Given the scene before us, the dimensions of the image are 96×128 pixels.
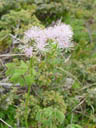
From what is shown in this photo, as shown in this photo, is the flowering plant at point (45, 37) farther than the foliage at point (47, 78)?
No

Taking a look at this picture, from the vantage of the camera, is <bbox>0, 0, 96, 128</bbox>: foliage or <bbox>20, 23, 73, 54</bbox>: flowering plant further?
<bbox>0, 0, 96, 128</bbox>: foliage

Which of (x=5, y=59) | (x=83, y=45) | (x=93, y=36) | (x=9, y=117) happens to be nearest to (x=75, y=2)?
(x=93, y=36)

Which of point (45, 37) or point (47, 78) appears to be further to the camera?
point (47, 78)

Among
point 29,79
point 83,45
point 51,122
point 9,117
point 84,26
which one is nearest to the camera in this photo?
point 29,79

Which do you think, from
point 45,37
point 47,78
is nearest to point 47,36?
point 45,37

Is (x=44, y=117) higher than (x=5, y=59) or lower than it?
lower

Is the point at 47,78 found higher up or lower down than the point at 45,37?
lower down

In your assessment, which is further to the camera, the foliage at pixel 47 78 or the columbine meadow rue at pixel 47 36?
the foliage at pixel 47 78

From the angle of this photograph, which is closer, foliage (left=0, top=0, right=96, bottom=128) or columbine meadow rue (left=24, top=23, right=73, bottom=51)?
columbine meadow rue (left=24, top=23, right=73, bottom=51)

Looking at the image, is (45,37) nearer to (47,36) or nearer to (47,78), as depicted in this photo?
(47,36)

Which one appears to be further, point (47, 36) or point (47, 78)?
point (47, 78)

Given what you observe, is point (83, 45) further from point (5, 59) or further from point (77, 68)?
point (5, 59)
